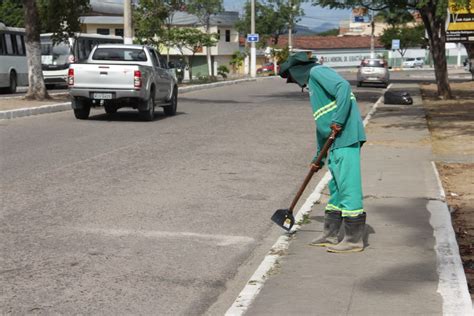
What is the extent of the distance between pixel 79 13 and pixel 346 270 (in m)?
24.2

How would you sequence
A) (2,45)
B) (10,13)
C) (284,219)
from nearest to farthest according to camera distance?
(284,219), (2,45), (10,13)

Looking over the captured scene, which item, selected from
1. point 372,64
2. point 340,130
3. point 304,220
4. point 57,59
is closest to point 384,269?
point 340,130

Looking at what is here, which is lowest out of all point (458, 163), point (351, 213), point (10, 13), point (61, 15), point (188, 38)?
point (458, 163)

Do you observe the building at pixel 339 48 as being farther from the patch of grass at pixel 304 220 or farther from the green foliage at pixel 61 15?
the patch of grass at pixel 304 220

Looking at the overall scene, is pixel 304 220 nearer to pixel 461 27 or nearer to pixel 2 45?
pixel 2 45

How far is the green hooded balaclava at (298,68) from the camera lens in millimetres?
7109

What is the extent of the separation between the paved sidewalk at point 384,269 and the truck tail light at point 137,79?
10384 millimetres

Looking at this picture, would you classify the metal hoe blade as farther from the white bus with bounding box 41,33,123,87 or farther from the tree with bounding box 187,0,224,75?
the tree with bounding box 187,0,224,75

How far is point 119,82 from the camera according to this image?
2005cm

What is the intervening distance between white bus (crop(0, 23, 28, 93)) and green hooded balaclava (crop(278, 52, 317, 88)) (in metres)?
28.0

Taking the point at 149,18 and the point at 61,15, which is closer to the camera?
the point at 61,15

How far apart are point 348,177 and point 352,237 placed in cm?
52

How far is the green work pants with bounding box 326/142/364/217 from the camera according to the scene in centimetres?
698

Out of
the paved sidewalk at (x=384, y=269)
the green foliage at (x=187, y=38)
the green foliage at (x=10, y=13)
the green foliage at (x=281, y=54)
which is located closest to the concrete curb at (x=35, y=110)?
the paved sidewalk at (x=384, y=269)
